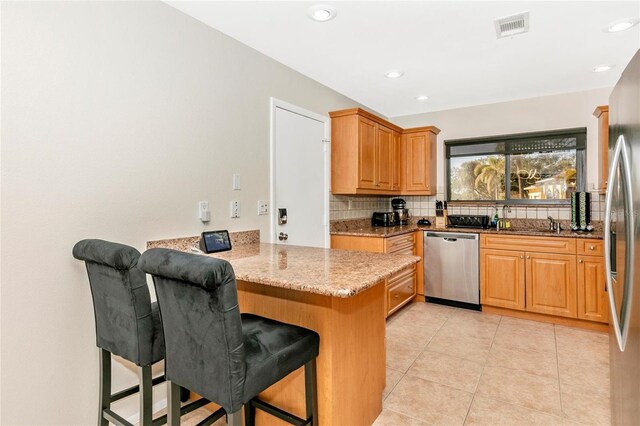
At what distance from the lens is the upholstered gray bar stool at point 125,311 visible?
1.42 metres

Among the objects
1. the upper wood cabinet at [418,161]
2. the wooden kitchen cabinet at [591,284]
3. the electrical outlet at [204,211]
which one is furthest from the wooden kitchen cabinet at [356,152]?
the wooden kitchen cabinet at [591,284]

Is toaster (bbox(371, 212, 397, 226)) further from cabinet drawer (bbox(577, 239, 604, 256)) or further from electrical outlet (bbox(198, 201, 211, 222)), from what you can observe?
electrical outlet (bbox(198, 201, 211, 222))

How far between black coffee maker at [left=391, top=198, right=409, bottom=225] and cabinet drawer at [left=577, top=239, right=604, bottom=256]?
1915 mm

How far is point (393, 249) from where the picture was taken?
364 cm

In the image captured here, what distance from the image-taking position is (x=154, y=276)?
1263 millimetres

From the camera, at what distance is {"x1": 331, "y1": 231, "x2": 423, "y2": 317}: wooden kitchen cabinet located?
354 centimetres

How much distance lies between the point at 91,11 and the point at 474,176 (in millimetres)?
4235

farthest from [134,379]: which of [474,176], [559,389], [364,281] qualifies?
[474,176]

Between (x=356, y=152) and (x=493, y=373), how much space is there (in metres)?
2.27

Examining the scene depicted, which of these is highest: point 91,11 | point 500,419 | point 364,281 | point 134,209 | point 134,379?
point 91,11

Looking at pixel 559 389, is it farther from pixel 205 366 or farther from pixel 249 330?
pixel 205 366

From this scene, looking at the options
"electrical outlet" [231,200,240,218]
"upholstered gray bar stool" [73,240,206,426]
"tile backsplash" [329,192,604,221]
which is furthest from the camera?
"tile backsplash" [329,192,604,221]

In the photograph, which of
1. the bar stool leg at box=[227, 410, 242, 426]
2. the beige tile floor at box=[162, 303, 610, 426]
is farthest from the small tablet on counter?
the bar stool leg at box=[227, 410, 242, 426]

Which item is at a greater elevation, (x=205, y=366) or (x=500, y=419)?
(x=205, y=366)
